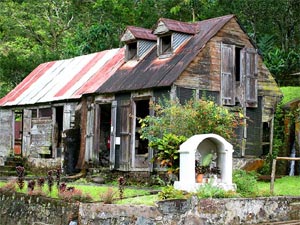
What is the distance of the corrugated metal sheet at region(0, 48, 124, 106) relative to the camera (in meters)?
25.1

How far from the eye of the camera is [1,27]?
45.9m

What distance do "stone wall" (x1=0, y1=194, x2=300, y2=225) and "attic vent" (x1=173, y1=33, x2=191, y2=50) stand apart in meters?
8.09

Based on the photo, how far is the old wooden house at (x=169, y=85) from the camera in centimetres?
2142

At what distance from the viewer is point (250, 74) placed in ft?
76.9

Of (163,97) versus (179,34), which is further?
(179,34)

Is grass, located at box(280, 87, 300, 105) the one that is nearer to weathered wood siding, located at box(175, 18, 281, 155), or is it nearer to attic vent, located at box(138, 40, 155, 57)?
weathered wood siding, located at box(175, 18, 281, 155)

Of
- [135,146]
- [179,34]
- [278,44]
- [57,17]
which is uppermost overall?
[57,17]

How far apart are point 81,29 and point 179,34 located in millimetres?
19045

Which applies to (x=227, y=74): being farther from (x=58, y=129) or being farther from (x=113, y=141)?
(x=58, y=129)

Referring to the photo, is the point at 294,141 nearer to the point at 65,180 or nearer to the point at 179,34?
the point at 179,34

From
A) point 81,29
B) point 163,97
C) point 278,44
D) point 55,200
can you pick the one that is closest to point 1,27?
point 81,29

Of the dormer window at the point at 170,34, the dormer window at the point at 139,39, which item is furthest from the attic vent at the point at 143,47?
the dormer window at the point at 170,34

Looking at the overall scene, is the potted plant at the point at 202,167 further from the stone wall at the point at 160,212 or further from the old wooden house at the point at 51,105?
the old wooden house at the point at 51,105

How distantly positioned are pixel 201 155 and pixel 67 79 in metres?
12.8
